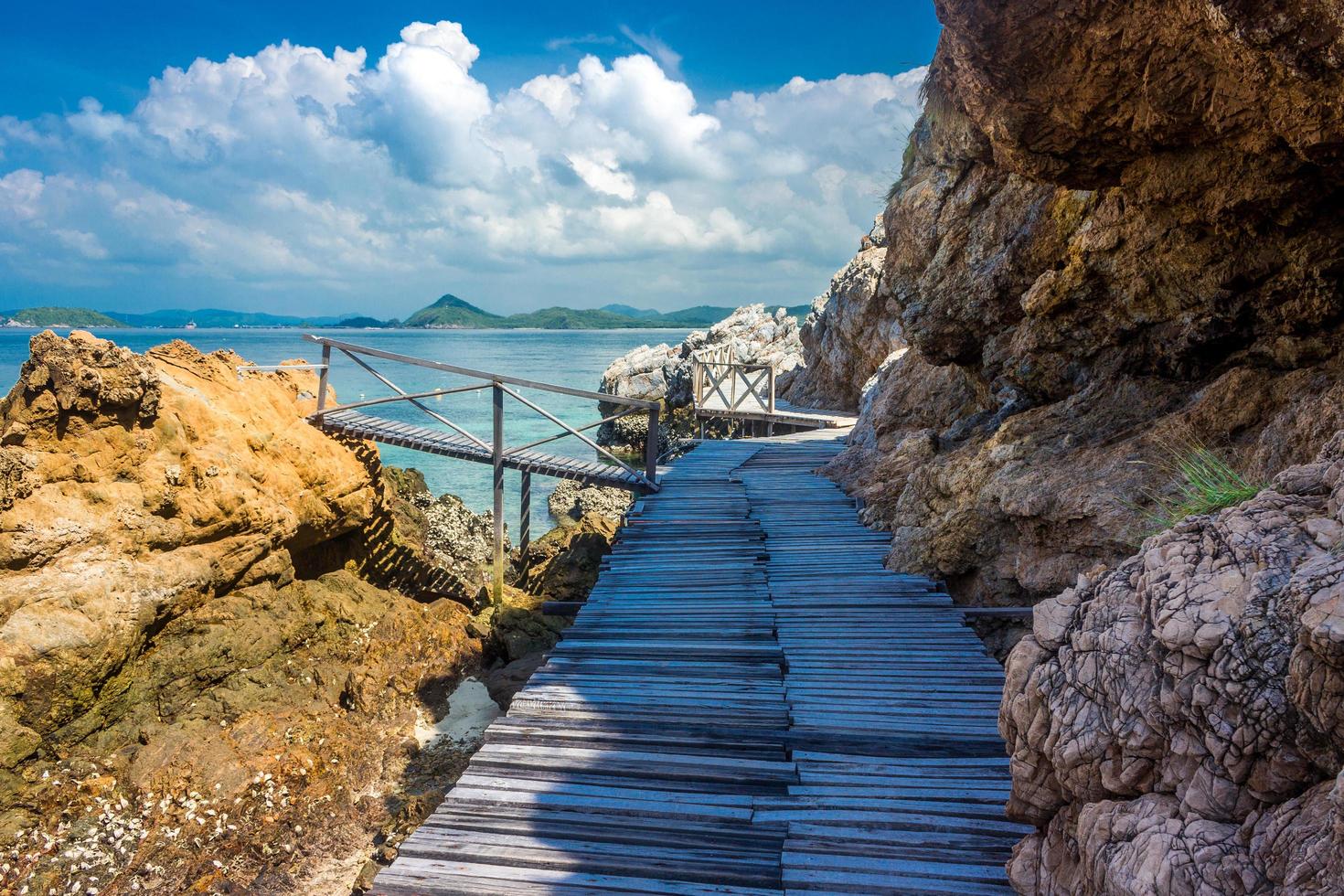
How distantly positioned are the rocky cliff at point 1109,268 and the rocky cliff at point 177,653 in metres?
6.16

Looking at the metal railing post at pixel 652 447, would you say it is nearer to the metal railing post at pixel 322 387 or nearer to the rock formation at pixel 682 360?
the metal railing post at pixel 322 387

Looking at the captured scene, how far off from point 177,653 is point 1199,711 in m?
8.59

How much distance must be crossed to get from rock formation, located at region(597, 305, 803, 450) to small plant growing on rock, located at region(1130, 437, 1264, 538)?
2474cm

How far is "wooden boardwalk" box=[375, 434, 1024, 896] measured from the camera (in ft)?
13.9

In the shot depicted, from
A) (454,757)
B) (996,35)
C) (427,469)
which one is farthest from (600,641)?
(427,469)

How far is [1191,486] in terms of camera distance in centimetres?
527

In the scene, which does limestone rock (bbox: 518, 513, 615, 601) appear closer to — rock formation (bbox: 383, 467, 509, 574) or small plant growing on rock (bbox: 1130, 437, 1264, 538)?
rock formation (bbox: 383, 467, 509, 574)

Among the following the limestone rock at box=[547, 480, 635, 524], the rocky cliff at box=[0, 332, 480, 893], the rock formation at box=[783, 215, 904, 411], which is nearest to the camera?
the rocky cliff at box=[0, 332, 480, 893]

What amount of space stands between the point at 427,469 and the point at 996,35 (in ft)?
115

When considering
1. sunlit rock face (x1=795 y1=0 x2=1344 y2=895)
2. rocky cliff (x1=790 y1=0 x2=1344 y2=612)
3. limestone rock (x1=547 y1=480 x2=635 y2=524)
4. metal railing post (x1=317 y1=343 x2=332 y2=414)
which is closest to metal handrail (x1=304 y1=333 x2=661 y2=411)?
metal railing post (x1=317 y1=343 x2=332 y2=414)

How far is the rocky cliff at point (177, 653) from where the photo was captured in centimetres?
669

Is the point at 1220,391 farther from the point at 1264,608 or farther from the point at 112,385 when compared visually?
the point at 112,385

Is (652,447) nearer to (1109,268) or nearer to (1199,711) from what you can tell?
(1109,268)

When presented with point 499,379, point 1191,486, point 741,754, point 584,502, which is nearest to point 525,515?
point 499,379
